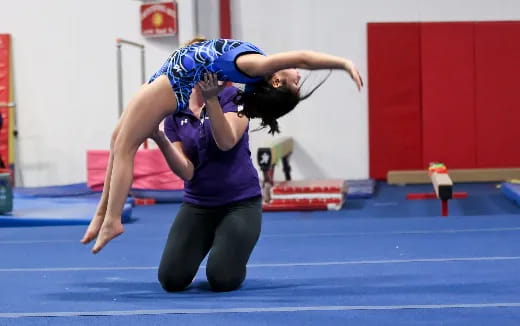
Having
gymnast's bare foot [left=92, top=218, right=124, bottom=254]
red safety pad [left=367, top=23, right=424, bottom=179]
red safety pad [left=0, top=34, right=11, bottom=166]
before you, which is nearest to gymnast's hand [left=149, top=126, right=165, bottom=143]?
gymnast's bare foot [left=92, top=218, right=124, bottom=254]

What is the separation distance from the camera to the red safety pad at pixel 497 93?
8.93 m

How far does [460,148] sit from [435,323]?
6524 millimetres

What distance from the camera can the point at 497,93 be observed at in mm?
8992

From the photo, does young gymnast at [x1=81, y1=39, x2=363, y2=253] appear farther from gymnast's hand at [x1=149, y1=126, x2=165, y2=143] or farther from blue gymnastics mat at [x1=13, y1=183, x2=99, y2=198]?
blue gymnastics mat at [x1=13, y1=183, x2=99, y2=198]

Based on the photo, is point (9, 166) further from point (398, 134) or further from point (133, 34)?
point (398, 134)

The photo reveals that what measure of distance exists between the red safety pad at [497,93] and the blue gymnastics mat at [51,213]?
13.6 feet

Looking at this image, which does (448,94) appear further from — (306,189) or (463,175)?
(306,189)

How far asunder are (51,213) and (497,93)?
5032 mm

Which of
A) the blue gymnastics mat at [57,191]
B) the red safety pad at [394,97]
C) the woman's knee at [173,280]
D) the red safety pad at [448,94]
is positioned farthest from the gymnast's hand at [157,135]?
the red safety pad at [448,94]

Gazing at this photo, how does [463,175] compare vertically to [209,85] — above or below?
below

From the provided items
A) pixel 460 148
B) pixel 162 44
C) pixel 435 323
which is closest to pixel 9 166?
pixel 162 44

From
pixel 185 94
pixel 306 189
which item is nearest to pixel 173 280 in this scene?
pixel 185 94

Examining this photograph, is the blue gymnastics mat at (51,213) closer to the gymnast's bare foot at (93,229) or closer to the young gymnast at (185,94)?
the gymnast's bare foot at (93,229)

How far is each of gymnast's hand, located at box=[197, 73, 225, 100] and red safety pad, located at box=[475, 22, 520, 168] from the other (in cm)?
620
